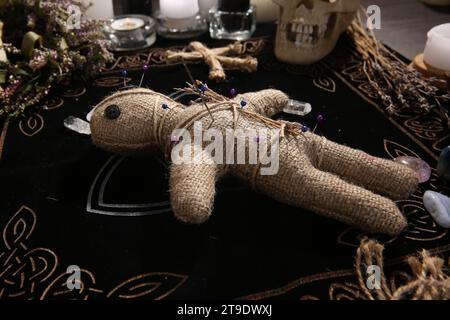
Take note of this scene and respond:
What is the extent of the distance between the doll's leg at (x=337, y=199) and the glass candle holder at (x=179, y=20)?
27.8 inches

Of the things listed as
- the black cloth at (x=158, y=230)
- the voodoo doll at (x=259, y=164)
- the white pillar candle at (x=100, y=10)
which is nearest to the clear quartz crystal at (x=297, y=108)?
the black cloth at (x=158, y=230)

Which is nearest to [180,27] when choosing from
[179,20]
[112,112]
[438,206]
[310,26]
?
[179,20]

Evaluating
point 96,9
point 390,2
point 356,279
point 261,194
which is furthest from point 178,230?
point 390,2

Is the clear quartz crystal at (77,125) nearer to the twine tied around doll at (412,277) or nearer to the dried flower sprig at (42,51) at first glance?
the dried flower sprig at (42,51)

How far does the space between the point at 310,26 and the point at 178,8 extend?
1.23 ft

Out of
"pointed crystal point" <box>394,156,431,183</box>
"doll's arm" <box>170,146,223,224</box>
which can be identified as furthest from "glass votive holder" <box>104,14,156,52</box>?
"pointed crystal point" <box>394,156,431,183</box>

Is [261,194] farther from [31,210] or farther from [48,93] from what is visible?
[48,93]

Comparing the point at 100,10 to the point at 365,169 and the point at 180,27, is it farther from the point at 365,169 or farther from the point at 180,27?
the point at 365,169

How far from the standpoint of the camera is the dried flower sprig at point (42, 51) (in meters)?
0.88

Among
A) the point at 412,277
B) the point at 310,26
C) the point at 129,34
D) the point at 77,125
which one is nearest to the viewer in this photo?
the point at 412,277

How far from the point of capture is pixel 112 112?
68 centimetres

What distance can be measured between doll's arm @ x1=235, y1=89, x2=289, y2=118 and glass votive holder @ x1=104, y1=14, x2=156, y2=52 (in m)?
0.52

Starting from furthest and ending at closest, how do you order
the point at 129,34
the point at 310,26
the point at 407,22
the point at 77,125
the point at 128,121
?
the point at 407,22 → the point at 129,34 → the point at 310,26 → the point at 77,125 → the point at 128,121

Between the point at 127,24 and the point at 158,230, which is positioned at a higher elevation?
the point at 127,24
